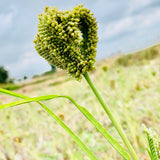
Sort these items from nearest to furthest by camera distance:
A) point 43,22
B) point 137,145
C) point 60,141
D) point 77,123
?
point 43,22, point 137,145, point 60,141, point 77,123

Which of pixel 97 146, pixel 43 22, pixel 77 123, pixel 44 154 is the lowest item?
pixel 43 22

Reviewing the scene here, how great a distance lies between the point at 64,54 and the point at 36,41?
0.30 feet

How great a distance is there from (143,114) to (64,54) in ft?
7.68

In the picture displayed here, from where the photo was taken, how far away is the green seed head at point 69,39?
616 millimetres

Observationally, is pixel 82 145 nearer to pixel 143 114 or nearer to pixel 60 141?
pixel 60 141

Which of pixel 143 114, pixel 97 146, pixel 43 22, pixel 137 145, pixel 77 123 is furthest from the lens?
pixel 77 123

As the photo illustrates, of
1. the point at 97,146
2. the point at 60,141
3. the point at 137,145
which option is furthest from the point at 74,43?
the point at 60,141

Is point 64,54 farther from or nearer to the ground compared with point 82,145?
farther from the ground

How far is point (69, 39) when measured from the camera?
2.05ft

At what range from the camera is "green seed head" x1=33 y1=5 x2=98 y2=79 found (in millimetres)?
616

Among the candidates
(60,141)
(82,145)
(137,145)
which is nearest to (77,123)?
(60,141)

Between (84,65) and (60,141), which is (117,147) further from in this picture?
(60,141)

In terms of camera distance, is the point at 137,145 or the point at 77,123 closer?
the point at 137,145

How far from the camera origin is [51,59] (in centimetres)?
67
